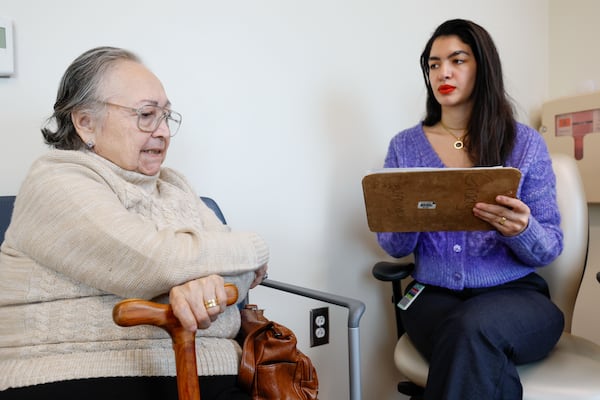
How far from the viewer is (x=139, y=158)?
1024 mm

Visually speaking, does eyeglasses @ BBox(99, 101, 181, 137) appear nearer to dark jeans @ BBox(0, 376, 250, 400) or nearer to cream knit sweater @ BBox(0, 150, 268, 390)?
cream knit sweater @ BBox(0, 150, 268, 390)

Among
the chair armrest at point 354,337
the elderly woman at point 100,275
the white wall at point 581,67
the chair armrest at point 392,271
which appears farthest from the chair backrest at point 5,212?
the white wall at point 581,67

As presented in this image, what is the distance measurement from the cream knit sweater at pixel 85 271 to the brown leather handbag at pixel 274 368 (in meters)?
0.04

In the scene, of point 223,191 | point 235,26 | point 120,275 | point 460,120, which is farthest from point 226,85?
point 120,275

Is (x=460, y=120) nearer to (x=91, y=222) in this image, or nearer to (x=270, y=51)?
(x=270, y=51)

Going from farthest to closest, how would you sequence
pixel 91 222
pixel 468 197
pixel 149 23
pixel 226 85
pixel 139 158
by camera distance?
pixel 226 85 < pixel 149 23 < pixel 468 197 < pixel 139 158 < pixel 91 222

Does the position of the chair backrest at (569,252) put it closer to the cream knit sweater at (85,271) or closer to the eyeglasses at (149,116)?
the cream knit sweater at (85,271)

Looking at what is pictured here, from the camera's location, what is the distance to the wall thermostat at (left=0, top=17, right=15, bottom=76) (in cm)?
117

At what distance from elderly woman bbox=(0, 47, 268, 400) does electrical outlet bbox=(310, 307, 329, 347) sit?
30.3 inches

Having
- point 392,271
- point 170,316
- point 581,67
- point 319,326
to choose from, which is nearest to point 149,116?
point 170,316

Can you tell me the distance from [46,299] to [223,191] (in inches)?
28.4

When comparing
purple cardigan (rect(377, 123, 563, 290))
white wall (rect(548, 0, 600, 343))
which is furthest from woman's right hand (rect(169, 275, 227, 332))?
white wall (rect(548, 0, 600, 343))

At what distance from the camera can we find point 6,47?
3.87ft

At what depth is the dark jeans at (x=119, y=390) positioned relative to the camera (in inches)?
32.0
